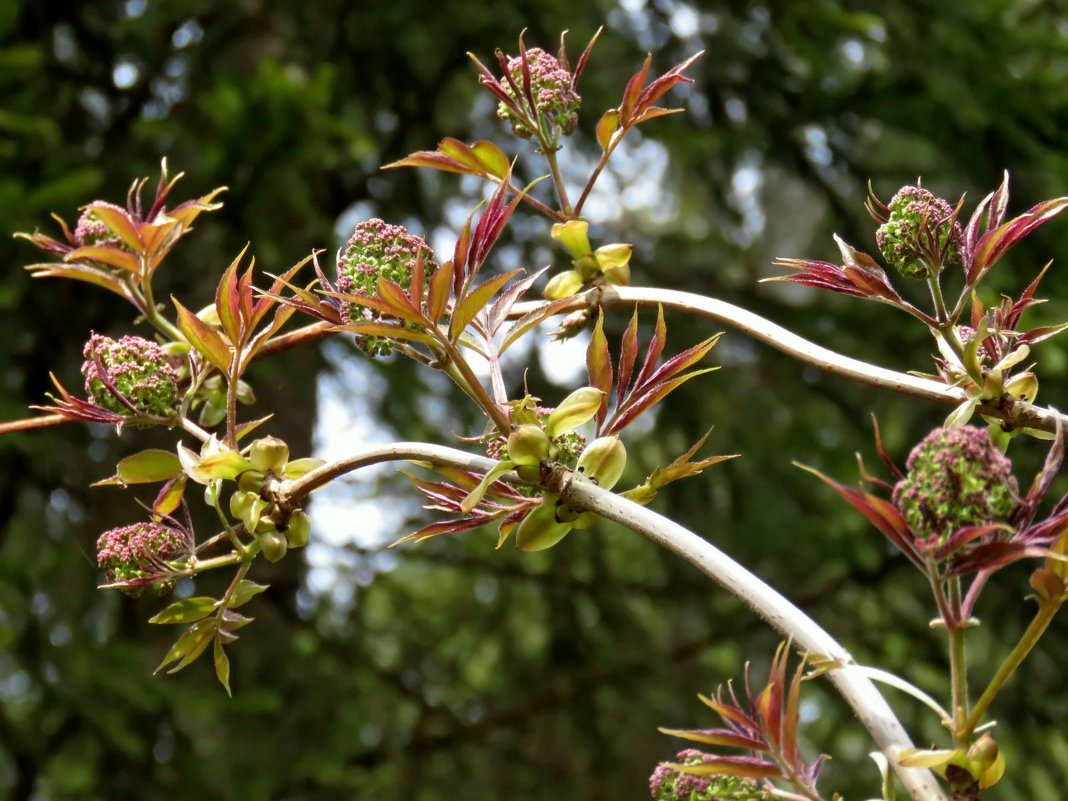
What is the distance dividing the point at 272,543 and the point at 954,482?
0.29m

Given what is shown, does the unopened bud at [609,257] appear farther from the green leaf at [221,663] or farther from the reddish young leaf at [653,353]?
the green leaf at [221,663]

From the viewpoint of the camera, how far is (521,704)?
9.96 ft

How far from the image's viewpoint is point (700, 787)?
1.48 ft

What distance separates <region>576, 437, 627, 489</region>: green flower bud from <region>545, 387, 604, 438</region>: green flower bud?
1 centimetres

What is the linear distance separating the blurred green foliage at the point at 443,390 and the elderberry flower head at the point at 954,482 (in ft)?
6.40

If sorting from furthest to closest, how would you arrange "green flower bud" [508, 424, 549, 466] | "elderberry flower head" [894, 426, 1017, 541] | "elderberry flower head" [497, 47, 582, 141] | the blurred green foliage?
the blurred green foliage
"elderberry flower head" [497, 47, 582, 141]
"green flower bud" [508, 424, 549, 466]
"elderberry flower head" [894, 426, 1017, 541]

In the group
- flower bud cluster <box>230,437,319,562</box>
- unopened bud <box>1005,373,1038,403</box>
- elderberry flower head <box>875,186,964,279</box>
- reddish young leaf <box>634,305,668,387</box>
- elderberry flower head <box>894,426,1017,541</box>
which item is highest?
elderberry flower head <box>875,186,964,279</box>

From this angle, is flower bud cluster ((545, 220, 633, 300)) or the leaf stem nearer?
the leaf stem

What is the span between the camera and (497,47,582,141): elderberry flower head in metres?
0.63

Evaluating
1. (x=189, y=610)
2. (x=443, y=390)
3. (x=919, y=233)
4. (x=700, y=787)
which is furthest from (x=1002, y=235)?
(x=443, y=390)

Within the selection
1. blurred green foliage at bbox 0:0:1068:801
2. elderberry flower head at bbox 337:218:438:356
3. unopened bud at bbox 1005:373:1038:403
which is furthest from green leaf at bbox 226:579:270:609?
blurred green foliage at bbox 0:0:1068:801

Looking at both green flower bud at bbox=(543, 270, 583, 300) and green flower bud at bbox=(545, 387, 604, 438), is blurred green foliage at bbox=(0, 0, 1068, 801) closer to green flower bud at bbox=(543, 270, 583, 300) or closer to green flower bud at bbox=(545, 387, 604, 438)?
green flower bud at bbox=(543, 270, 583, 300)

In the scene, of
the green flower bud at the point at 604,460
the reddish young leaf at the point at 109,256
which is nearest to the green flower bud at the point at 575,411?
the green flower bud at the point at 604,460

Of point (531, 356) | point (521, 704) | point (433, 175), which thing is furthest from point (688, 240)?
point (521, 704)
